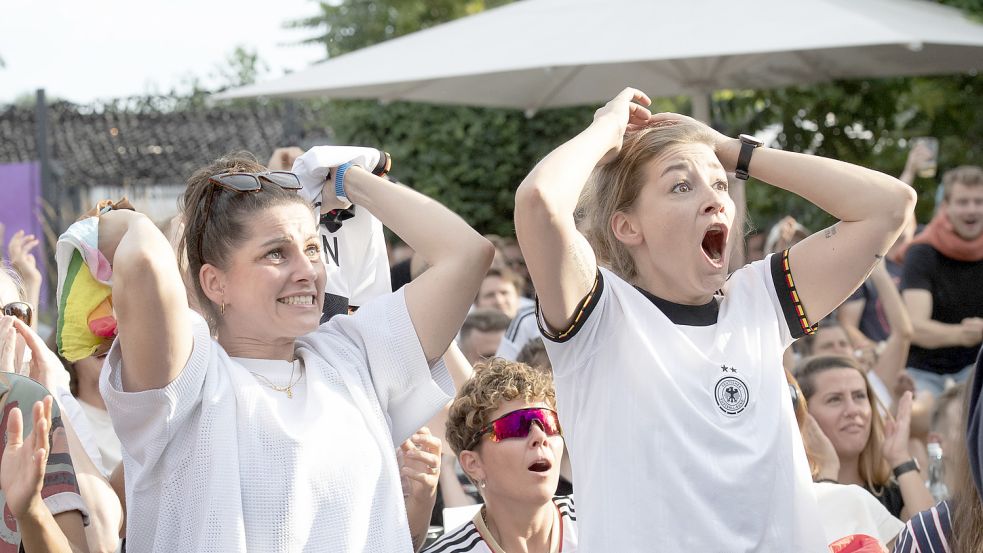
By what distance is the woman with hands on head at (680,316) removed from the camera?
2.46 m

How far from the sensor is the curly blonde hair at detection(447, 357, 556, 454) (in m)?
3.59

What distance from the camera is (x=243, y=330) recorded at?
2.69 metres

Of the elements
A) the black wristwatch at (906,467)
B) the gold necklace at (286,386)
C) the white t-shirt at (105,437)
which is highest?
the gold necklace at (286,386)

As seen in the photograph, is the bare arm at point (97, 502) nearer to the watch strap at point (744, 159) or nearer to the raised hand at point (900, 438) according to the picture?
the watch strap at point (744, 159)

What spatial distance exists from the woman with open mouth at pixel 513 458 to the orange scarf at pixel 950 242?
3.94 meters

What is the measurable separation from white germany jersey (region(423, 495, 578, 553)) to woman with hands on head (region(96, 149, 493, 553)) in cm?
79

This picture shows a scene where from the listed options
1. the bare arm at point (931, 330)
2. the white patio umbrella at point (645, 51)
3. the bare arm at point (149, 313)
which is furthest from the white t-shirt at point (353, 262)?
the bare arm at point (931, 330)

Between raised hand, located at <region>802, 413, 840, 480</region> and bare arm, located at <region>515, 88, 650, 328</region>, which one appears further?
raised hand, located at <region>802, 413, 840, 480</region>

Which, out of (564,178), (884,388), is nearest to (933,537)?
(564,178)

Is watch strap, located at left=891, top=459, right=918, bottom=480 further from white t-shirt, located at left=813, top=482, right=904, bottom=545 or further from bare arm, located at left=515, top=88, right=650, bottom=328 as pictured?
bare arm, located at left=515, top=88, right=650, bottom=328

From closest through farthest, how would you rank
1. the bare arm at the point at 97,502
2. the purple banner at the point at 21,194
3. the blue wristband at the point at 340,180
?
1. the blue wristband at the point at 340,180
2. the bare arm at the point at 97,502
3. the purple banner at the point at 21,194

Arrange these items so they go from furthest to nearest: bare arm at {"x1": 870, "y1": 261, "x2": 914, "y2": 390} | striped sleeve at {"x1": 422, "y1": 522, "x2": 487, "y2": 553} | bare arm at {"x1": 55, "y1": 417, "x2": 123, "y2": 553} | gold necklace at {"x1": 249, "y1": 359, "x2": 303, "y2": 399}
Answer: bare arm at {"x1": 870, "y1": 261, "x2": 914, "y2": 390} → striped sleeve at {"x1": 422, "y1": 522, "x2": 487, "y2": 553} → bare arm at {"x1": 55, "y1": 417, "x2": 123, "y2": 553} → gold necklace at {"x1": 249, "y1": 359, "x2": 303, "y2": 399}

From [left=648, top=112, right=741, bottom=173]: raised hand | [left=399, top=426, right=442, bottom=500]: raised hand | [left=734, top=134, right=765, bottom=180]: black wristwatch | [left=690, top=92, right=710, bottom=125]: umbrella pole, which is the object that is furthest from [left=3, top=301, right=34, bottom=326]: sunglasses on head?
[left=690, top=92, right=710, bottom=125]: umbrella pole

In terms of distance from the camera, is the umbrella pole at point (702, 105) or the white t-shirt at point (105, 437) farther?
→ the umbrella pole at point (702, 105)
